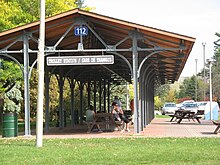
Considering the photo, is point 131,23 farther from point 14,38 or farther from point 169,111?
point 169,111

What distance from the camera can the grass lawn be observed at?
11.0 metres

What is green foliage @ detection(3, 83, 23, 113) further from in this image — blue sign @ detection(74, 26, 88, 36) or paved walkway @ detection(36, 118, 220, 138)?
blue sign @ detection(74, 26, 88, 36)

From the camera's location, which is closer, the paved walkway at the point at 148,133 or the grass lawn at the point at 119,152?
the grass lawn at the point at 119,152

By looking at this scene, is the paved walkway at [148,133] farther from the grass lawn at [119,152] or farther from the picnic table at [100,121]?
the grass lawn at [119,152]

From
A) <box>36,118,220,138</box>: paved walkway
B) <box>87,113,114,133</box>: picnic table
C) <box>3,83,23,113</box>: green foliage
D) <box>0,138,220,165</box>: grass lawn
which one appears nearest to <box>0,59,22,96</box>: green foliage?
<box>36,118,220,138</box>: paved walkway

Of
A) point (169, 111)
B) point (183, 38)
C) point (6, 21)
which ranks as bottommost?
point (169, 111)

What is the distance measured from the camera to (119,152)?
12617mm

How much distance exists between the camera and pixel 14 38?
764 inches

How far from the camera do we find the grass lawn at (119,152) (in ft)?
36.2

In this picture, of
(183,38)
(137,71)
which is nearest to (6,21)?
(137,71)

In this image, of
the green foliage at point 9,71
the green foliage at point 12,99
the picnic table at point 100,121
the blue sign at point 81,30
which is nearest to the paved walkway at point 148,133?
the picnic table at point 100,121

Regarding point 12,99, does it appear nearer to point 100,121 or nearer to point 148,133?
point 100,121

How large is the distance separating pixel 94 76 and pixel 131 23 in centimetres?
1582

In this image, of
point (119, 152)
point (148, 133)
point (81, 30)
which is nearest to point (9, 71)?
point (81, 30)
